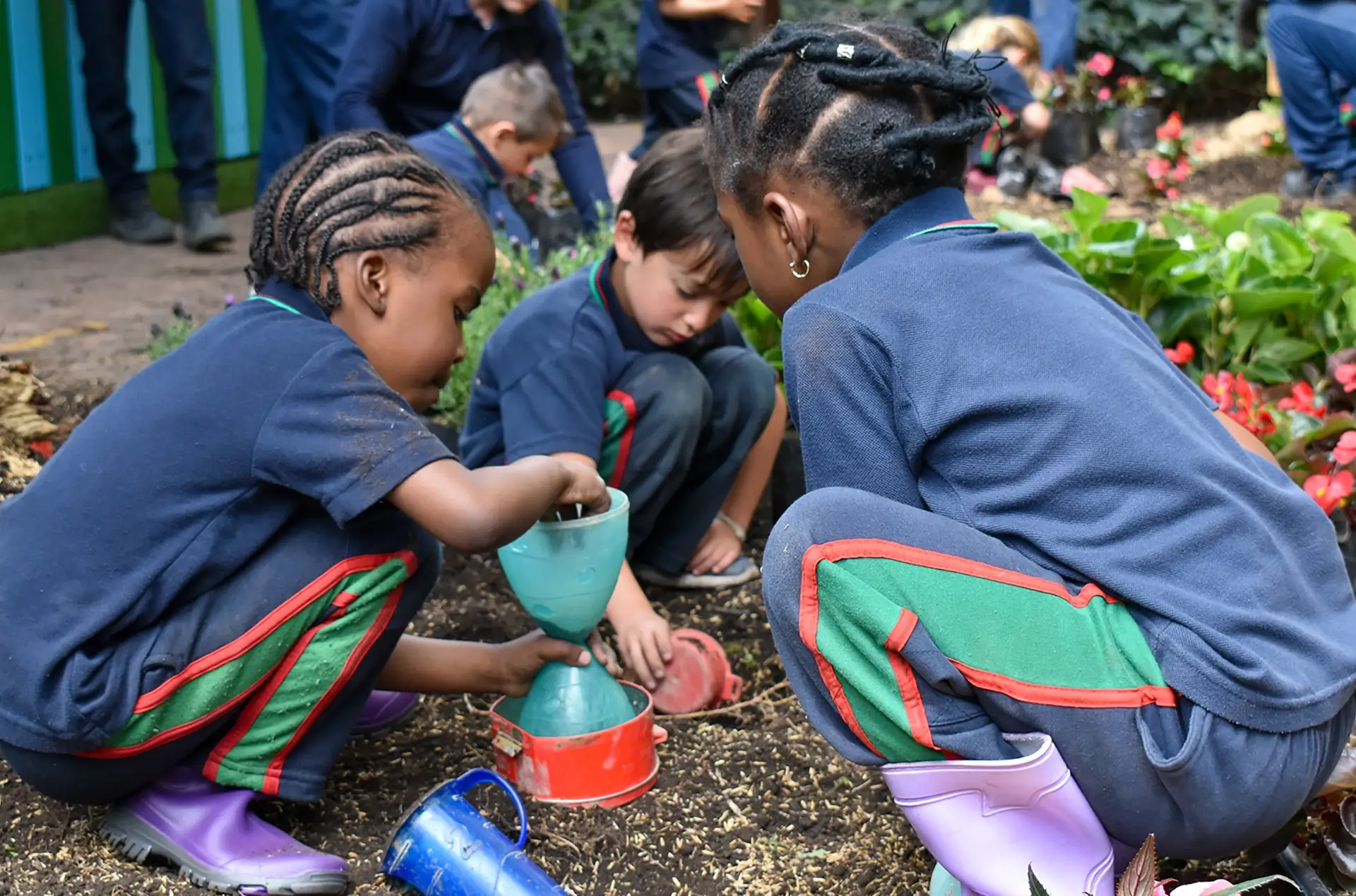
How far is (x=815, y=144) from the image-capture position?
178 centimetres

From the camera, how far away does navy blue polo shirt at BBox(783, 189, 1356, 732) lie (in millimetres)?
1551

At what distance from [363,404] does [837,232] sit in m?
0.67

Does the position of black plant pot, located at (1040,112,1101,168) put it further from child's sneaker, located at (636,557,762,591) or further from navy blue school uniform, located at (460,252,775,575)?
child's sneaker, located at (636,557,762,591)

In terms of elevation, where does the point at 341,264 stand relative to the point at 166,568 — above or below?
above

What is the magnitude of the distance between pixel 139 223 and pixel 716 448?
4.05 m

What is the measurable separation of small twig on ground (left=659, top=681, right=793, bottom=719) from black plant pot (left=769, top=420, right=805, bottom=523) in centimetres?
80

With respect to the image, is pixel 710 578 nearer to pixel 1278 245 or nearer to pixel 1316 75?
pixel 1278 245

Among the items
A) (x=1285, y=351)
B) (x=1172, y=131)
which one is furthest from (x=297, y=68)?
(x=1172, y=131)

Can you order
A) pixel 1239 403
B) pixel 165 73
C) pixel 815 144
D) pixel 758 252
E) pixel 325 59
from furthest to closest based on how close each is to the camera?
pixel 165 73 → pixel 325 59 → pixel 1239 403 → pixel 758 252 → pixel 815 144

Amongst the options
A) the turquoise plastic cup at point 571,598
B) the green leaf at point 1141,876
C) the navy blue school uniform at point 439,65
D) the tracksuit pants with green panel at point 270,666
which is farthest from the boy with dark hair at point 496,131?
the green leaf at point 1141,876

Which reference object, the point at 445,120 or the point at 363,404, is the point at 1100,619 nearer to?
the point at 363,404

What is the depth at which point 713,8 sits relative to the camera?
201 inches

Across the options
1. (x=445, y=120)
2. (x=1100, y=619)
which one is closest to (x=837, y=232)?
(x=1100, y=619)

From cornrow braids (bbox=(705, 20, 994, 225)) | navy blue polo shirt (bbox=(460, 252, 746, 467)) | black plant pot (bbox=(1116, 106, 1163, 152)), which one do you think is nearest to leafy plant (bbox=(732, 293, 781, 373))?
navy blue polo shirt (bbox=(460, 252, 746, 467))
